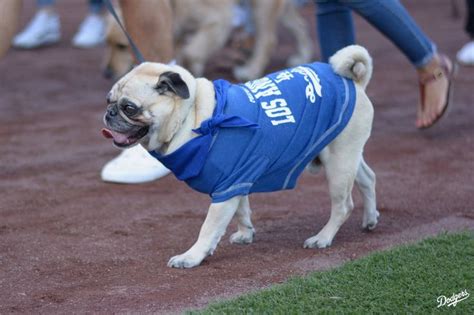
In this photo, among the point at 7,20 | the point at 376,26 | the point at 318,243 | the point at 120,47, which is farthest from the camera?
the point at 120,47

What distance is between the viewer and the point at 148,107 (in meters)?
3.27

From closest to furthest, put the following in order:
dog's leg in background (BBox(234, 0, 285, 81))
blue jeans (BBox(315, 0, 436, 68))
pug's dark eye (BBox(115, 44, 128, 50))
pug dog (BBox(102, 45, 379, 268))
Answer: pug dog (BBox(102, 45, 379, 268)) < blue jeans (BBox(315, 0, 436, 68)) < pug's dark eye (BBox(115, 44, 128, 50)) < dog's leg in background (BBox(234, 0, 285, 81))

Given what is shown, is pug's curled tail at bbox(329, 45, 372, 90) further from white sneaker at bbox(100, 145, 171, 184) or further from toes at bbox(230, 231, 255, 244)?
white sneaker at bbox(100, 145, 171, 184)

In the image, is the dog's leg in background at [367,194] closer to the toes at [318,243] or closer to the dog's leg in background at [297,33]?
the toes at [318,243]

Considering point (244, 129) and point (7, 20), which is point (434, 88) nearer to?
point (244, 129)

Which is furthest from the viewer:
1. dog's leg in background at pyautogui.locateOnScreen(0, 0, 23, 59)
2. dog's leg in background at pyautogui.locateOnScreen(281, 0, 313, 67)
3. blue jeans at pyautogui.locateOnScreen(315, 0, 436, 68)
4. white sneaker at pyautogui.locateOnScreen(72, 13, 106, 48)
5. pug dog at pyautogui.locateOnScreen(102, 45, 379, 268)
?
white sneaker at pyautogui.locateOnScreen(72, 13, 106, 48)

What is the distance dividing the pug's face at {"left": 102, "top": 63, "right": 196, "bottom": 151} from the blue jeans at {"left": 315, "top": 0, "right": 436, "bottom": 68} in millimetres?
1542

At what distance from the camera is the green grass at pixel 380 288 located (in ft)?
9.33

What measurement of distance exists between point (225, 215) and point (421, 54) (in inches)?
79.9

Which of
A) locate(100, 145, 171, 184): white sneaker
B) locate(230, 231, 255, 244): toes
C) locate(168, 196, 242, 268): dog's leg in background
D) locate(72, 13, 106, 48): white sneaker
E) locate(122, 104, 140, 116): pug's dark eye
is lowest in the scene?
locate(72, 13, 106, 48): white sneaker

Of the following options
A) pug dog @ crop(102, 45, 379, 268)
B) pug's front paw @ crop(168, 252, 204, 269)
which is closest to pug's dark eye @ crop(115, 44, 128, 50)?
pug dog @ crop(102, 45, 379, 268)

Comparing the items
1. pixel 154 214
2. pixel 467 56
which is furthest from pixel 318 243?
pixel 467 56

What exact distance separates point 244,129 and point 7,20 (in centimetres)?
135

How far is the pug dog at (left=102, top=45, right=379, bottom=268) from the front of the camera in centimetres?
329
